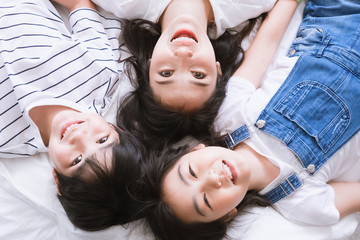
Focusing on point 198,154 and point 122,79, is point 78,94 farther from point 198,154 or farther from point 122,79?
point 198,154

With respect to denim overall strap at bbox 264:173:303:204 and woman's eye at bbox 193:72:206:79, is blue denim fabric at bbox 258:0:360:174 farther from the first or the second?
woman's eye at bbox 193:72:206:79

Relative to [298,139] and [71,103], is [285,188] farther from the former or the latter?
[71,103]

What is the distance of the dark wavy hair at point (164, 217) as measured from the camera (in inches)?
30.1

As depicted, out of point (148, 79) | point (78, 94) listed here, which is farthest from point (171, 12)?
point (78, 94)

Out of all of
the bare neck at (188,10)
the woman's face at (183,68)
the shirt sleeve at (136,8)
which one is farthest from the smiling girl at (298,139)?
the shirt sleeve at (136,8)

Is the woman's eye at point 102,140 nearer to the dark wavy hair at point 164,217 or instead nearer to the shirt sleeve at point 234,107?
the dark wavy hair at point 164,217

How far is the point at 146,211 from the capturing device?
785 mm

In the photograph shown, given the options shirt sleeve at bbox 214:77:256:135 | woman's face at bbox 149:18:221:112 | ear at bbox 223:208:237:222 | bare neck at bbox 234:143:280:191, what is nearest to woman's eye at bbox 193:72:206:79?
woman's face at bbox 149:18:221:112

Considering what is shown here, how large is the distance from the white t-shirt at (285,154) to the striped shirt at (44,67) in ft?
1.19

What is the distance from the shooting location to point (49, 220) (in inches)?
34.1

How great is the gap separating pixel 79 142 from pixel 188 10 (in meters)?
0.51

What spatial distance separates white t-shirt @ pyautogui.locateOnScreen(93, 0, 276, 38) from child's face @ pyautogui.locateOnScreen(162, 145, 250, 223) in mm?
474

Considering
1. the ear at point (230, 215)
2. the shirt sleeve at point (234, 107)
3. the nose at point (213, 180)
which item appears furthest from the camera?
the shirt sleeve at point (234, 107)

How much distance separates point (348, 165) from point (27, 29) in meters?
1.00
